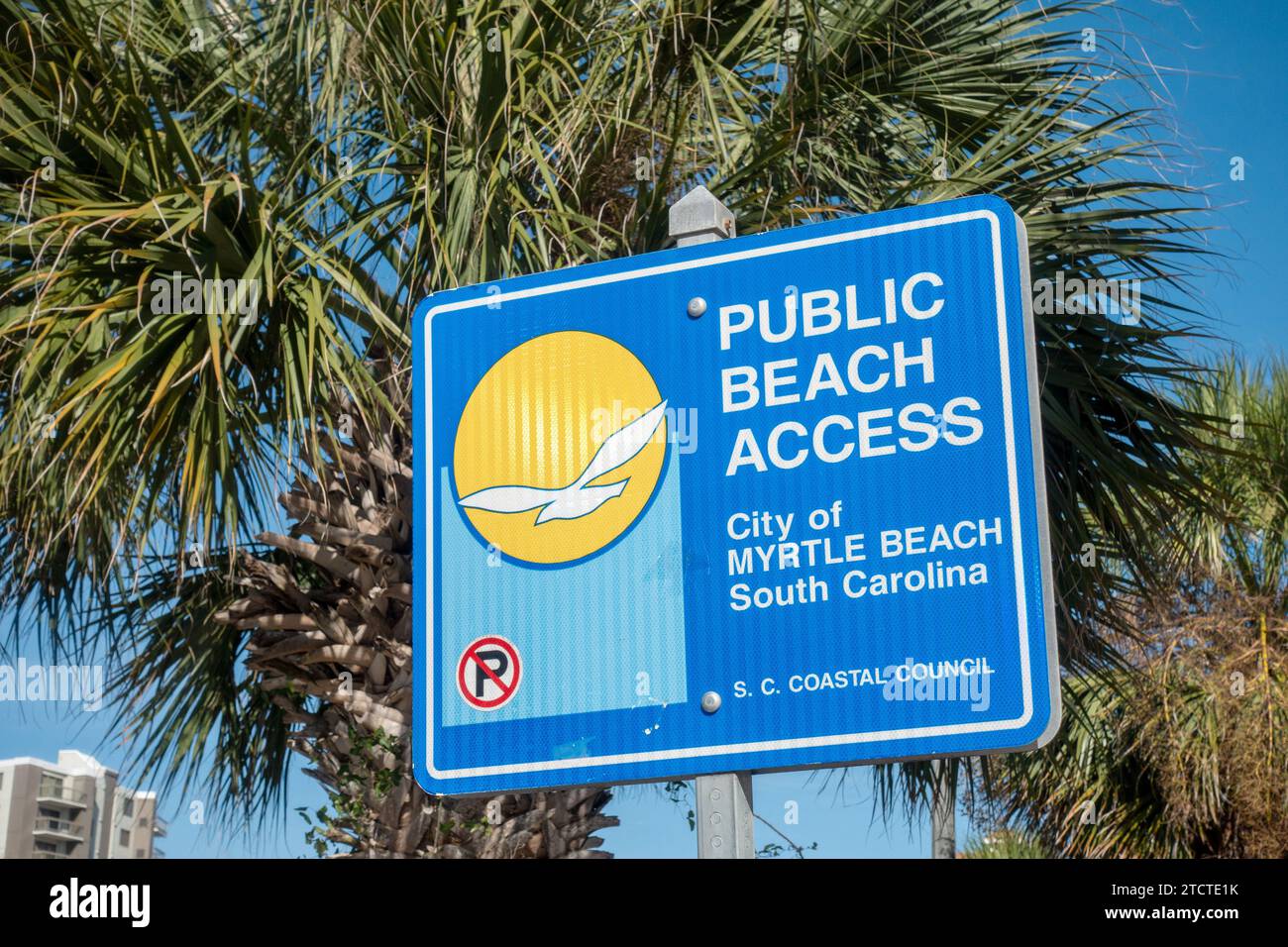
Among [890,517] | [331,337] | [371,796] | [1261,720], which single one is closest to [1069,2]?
[331,337]

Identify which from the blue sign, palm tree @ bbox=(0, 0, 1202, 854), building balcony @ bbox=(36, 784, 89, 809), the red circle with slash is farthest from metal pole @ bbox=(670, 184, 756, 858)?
building balcony @ bbox=(36, 784, 89, 809)

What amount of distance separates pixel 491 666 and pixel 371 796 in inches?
126

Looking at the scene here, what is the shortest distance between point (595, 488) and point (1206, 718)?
8486 millimetres

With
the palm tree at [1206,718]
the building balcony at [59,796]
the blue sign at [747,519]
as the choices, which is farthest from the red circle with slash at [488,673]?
the building balcony at [59,796]

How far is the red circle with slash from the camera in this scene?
63.3 inches

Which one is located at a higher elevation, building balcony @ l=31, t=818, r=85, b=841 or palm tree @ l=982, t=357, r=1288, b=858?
palm tree @ l=982, t=357, r=1288, b=858

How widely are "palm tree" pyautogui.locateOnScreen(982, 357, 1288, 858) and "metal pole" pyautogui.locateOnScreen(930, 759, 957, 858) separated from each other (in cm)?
87

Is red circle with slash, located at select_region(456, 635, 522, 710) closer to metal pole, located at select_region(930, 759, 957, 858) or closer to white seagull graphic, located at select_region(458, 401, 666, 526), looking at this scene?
white seagull graphic, located at select_region(458, 401, 666, 526)

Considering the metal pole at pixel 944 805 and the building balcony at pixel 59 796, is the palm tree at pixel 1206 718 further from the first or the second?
the building balcony at pixel 59 796

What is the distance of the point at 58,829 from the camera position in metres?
62.9

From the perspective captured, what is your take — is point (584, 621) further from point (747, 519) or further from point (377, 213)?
point (377, 213)
